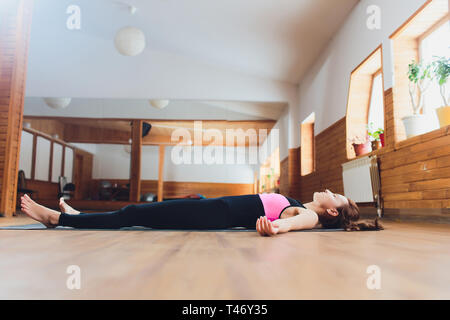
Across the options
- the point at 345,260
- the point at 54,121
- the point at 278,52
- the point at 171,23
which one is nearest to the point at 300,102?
the point at 278,52

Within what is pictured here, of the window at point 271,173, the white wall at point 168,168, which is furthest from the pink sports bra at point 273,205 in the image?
the window at point 271,173

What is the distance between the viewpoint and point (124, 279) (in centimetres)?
77

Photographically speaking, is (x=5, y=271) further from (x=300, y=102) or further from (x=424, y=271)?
(x=300, y=102)

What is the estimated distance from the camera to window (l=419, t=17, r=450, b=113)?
3.27m

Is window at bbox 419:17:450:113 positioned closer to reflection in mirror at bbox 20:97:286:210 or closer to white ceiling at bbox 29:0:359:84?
white ceiling at bbox 29:0:359:84

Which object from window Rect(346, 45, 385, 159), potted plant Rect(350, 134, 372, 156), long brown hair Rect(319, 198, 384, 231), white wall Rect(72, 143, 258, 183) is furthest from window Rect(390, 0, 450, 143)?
white wall Rect(72, 143, 258, 183)

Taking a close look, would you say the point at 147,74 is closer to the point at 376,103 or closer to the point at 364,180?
the point at 376,103

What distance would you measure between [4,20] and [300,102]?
5.17m

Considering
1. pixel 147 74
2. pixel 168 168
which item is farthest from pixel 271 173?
pixel 147 74

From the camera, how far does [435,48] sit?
11.3ft

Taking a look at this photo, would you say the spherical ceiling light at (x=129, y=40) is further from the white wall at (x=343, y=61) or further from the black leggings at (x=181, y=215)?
the black leggings at (x=181, y=215)

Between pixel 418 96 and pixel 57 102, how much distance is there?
6.65 metres

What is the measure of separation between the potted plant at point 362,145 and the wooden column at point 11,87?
424 centimetres

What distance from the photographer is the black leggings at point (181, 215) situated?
2086 mm
